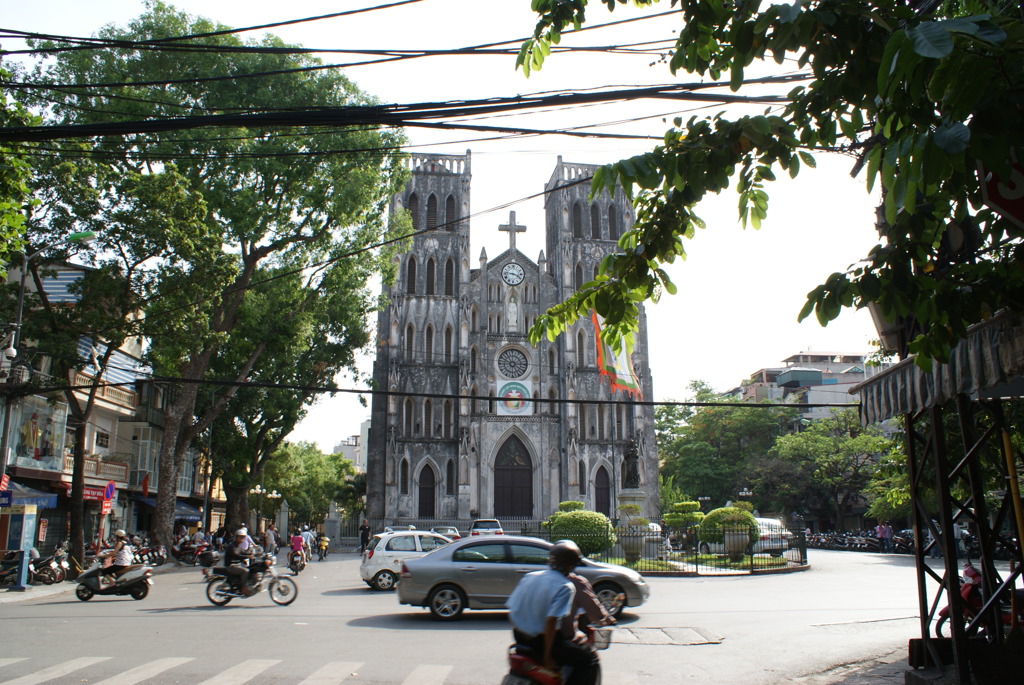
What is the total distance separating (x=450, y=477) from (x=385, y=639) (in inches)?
1346

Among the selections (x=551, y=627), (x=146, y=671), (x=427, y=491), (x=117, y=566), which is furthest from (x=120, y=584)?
(x=427, y=491)

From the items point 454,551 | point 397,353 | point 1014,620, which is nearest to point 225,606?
point 454,551

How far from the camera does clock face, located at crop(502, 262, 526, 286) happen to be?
156ft

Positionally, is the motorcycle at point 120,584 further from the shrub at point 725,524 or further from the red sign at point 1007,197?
the shrub at point 725,524

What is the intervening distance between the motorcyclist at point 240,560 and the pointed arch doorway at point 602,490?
32.3 meters

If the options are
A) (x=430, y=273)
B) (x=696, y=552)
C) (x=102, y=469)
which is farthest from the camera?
(x=430, y=273)

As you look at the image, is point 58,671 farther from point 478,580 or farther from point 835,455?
point 835,455

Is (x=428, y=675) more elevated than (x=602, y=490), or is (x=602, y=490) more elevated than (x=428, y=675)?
(x=602, y=490)

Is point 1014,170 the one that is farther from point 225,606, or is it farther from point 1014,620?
point 225,606

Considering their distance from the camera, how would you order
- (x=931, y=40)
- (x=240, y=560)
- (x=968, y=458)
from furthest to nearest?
(x=240, y=560) → (x=968, y=458) → (x=931, y=40)

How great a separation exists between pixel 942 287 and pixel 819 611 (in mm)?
10350

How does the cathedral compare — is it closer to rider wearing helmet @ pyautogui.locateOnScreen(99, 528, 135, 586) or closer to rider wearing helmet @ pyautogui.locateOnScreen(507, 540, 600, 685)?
rider wearing helmet @ pyautogui.locateOnScreen(99, 528, 135, 586)

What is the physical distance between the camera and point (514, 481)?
44.6m

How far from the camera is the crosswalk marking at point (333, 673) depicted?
730 centimetres
